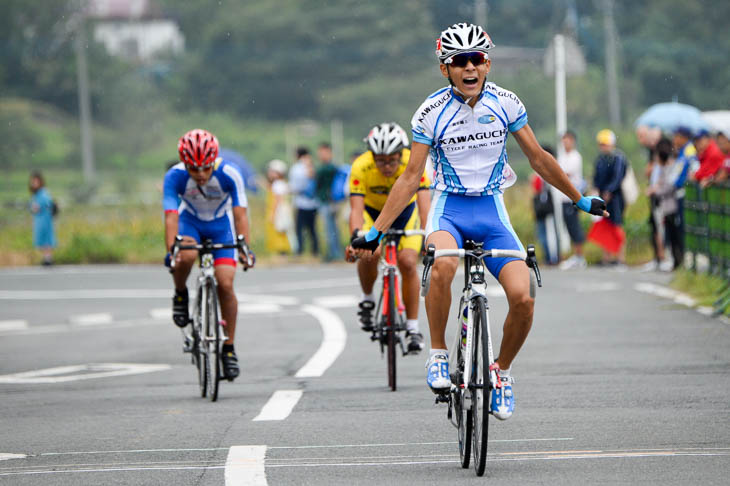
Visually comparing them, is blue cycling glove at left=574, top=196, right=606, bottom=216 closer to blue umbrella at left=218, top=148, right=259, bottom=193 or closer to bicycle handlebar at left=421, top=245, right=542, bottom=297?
bicycle handlebar at left=421, top=245, right=542, bottom=297

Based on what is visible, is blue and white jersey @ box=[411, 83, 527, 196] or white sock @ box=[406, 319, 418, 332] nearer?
blue and white jersey @ box=[411, 83, 527, 196]

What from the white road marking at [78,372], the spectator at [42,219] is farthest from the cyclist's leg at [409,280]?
the spectator at [42,219]

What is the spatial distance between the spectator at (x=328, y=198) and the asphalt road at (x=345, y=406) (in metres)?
7.50

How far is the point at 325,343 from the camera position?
1431cm

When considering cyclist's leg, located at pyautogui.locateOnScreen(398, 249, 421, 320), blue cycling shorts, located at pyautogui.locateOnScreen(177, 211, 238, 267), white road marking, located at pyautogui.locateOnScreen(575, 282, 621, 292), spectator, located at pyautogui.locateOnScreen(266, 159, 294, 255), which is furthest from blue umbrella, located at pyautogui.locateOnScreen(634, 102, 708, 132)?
blue cycling shorts, located at pyautogui.locateOnScreen(177, 211, 238, 267)

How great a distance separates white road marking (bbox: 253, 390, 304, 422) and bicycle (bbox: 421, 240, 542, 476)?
75.9 inches

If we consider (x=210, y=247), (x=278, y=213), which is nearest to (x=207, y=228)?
(x=210, y=247)

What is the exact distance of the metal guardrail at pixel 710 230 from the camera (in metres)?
16.5

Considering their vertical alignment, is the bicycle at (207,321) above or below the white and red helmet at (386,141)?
below

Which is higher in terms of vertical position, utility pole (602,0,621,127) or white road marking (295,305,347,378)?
utility pole (602,0,621,127)

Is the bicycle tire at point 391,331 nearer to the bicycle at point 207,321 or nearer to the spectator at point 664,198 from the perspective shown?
the bicycle at point 207,321

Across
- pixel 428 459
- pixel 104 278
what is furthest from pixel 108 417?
pixel 104 278

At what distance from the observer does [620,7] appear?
8125 cm

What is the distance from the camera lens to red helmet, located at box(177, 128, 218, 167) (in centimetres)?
1038
